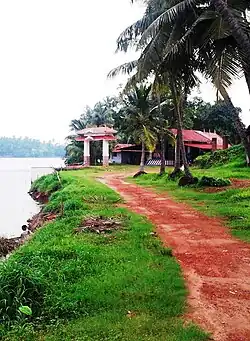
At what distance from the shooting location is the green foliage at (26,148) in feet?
432

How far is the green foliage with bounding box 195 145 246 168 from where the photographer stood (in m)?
28.0

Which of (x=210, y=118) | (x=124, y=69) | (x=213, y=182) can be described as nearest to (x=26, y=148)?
(x=210, y=118)

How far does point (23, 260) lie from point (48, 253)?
1.85ft

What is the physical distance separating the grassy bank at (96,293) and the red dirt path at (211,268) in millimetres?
254

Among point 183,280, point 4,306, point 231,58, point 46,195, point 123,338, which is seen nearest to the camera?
point 123,338

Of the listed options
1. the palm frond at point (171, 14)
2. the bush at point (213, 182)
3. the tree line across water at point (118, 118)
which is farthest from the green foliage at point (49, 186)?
the palm frond at point (171, 14)

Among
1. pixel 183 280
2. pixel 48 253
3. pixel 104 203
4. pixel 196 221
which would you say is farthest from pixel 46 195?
pixel 183 280

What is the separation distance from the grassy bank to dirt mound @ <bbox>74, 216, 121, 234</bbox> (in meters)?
0.97

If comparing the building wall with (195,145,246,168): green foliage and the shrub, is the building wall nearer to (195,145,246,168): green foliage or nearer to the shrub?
(195,145,246,168): green foliage

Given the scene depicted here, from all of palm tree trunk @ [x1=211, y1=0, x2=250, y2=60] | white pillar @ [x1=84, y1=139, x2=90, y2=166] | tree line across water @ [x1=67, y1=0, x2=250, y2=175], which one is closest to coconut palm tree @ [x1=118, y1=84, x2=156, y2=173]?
tree line across water @ [x1=67, y1=0, x2=250, y2=175]

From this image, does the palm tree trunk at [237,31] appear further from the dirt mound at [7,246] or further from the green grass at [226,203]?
the dirt mound at [7,246]

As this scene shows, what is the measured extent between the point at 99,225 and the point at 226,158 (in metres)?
21.1

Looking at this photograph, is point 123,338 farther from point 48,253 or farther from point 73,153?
point 73,153

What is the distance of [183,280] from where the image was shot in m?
6.41
